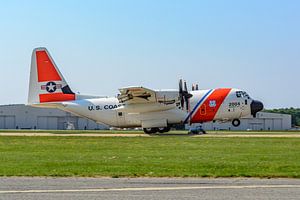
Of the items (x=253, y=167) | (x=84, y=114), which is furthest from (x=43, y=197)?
(x=84, y=114)

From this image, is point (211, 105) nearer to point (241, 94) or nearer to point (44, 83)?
point (241, 94)

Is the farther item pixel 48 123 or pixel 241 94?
pixel 48 123

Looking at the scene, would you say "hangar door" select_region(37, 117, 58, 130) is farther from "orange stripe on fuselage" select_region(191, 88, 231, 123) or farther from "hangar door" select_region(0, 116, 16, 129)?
"orange stripe on fuselage" select_region(191, 88, 231, 123)

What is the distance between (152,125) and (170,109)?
2078 millimetres

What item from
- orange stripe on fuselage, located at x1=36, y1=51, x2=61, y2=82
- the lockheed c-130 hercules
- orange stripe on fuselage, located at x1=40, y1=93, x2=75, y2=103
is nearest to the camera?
the lockheed c-130 hercules

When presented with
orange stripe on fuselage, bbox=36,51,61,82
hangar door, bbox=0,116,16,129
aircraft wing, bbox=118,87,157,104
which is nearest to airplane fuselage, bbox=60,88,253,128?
aircraft wing, bbox=118,87,157,104

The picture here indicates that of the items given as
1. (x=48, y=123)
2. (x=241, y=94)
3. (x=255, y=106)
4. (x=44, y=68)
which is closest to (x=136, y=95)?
(x=241, y=94)

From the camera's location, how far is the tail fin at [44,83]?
55031 mm

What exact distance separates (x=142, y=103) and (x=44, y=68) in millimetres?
9822

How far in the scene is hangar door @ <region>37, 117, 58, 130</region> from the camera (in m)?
99.1

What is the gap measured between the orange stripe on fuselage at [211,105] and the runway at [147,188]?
36048mm

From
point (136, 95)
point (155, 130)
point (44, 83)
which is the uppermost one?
point (44, 83)

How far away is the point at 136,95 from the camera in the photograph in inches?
2028

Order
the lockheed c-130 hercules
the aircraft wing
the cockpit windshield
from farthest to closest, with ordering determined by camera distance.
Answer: the cockpit windshield, the lockheed c-130 hercules, the aircraft wing
